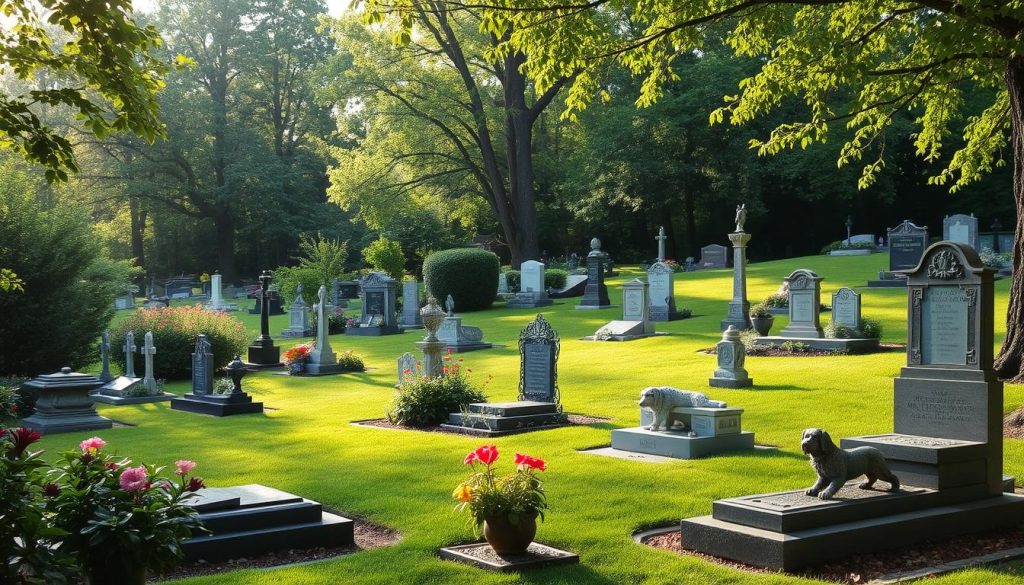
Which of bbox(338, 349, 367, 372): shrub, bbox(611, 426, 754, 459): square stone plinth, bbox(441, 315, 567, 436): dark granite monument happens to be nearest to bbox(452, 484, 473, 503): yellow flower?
bbox(611, 426, 754, 459): square stone plinth

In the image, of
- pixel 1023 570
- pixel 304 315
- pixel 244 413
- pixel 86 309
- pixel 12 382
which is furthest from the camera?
pixel 304 315

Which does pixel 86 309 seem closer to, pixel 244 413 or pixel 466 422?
pixel 244 413

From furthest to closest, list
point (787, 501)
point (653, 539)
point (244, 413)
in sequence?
point (244, 413) → point (653, 539) → point (787, 501)

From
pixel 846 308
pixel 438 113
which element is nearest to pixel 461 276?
pixel 438 113

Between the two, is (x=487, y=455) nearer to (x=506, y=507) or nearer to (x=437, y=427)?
(x=506, y=507)

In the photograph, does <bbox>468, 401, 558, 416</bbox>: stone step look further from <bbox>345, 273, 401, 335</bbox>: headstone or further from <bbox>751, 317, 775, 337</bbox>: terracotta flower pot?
<bbox>345, 273, 401, 335</bbox>: headstone

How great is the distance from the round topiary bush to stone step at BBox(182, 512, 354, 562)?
29.0 metres

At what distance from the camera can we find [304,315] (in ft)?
114

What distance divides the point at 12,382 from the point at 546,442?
1230 cm

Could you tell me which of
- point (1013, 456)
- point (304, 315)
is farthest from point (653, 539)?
point (304, 315)

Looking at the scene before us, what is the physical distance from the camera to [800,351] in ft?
70.7

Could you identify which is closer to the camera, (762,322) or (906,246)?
(762,322)

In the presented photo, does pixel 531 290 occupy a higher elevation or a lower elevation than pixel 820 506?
higher

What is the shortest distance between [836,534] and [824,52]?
894cm
